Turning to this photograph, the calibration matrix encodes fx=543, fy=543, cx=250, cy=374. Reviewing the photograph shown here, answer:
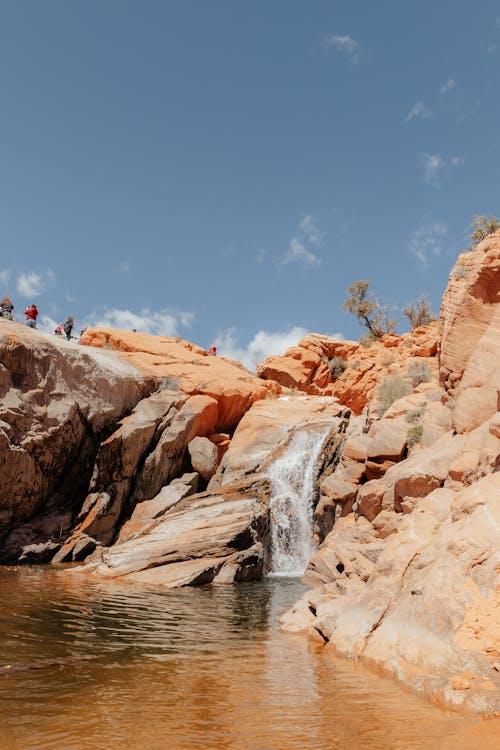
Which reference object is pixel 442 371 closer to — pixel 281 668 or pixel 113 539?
pixel 281 668

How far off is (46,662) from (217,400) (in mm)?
23426

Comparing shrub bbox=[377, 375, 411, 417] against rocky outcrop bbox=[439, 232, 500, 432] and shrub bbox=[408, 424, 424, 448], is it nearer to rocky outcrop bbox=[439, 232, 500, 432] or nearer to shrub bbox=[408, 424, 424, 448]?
shrub bbox=[408, 424, 424, 448]

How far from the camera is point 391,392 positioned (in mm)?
24391

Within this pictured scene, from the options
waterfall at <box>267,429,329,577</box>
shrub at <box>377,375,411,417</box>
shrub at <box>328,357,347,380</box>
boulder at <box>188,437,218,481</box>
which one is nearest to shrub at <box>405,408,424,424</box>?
shrub at <box>377,375,411,417</box>

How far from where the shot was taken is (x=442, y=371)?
17031 mm

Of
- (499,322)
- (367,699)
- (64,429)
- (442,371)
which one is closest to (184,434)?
(64,429)

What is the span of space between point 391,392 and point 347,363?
24197 millimetres

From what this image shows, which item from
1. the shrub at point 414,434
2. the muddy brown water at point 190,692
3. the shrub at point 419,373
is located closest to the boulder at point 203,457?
the shrub at point 419,373

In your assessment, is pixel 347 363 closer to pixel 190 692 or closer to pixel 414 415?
pixel 414 415

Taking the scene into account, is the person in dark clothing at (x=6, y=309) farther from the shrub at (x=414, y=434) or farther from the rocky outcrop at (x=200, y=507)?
the shrub at (x=414, y=434)

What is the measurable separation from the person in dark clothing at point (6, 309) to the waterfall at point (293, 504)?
16.2m

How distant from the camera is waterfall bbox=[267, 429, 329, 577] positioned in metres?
24.4

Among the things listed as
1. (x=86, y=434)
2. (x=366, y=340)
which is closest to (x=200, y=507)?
(x=86, y=434)

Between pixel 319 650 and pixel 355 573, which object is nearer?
pixel 319 650
